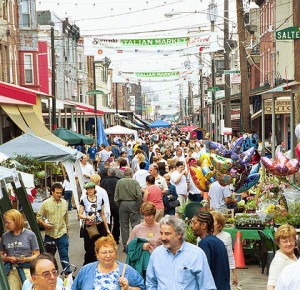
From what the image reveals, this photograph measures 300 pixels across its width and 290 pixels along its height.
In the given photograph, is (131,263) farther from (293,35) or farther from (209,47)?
(209,47)

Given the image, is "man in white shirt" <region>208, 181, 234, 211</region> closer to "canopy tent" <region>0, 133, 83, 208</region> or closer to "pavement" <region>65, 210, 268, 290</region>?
"pavement" <region>65, 210, 268, 290</region>

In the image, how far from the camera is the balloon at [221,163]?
47.9 ft

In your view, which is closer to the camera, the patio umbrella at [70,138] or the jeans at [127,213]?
the jeans at [127,213]

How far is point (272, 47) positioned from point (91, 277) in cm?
3646

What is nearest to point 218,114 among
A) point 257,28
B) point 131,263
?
point 257,28

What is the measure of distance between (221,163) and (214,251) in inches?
280

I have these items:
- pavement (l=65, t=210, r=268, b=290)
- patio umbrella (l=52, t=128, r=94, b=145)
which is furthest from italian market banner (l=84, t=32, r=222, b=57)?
pavement (l=65, t=210, r=268, b=290)

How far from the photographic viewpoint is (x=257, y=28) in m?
51.3

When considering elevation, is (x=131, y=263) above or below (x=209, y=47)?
below

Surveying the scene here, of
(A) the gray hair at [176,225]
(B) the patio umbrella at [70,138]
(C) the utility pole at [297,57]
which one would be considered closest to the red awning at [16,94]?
(B) the patio umbrella at [70,138]

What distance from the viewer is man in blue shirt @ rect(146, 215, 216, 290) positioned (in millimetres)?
6559

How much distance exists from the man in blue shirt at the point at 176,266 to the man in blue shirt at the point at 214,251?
1020mm

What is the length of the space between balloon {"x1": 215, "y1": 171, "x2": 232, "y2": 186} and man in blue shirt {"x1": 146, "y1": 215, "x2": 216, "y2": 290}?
7493 millimetres

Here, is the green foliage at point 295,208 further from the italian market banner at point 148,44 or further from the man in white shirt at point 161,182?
the italian market banner at point 148,44
